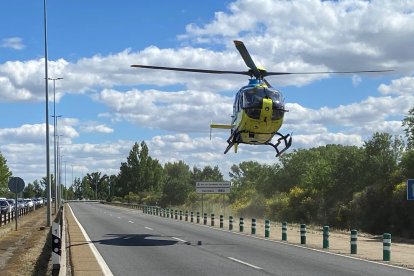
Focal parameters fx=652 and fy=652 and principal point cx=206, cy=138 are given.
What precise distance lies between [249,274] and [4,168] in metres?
105

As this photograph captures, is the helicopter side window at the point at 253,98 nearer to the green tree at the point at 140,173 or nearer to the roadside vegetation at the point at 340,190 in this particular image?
the roadside vegetation at the point at 340,190

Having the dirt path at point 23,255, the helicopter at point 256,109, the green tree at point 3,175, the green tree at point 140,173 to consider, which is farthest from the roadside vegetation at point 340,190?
the green tree at point 140,173

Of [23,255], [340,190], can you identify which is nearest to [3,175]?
[340,190]

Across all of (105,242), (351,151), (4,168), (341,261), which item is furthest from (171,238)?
(4,168)

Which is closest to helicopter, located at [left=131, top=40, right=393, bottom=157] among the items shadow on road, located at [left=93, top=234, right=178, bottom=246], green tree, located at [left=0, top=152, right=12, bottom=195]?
shadow on road, located at [left=93, top=234, right=178, bottom=246]

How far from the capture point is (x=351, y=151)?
58.7m

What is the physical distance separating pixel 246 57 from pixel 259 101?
98.7 inches

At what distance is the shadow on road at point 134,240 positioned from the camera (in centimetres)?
2332

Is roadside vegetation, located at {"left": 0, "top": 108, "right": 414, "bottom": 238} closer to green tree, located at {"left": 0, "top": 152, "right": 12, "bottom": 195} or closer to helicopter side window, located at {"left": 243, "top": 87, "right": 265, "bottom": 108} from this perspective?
helicopter side window, located at {"left": 243, "top": 87, "right": 265, "bottom": 108}

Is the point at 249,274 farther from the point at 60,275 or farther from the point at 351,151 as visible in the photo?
the point at 351,151

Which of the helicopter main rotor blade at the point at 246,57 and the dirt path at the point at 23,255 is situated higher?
the helicopter main rotor blade at the point at 246,57

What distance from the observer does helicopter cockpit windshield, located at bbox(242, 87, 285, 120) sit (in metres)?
24.8

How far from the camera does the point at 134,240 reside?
25.0m

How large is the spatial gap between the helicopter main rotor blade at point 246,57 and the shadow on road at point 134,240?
7702mm
